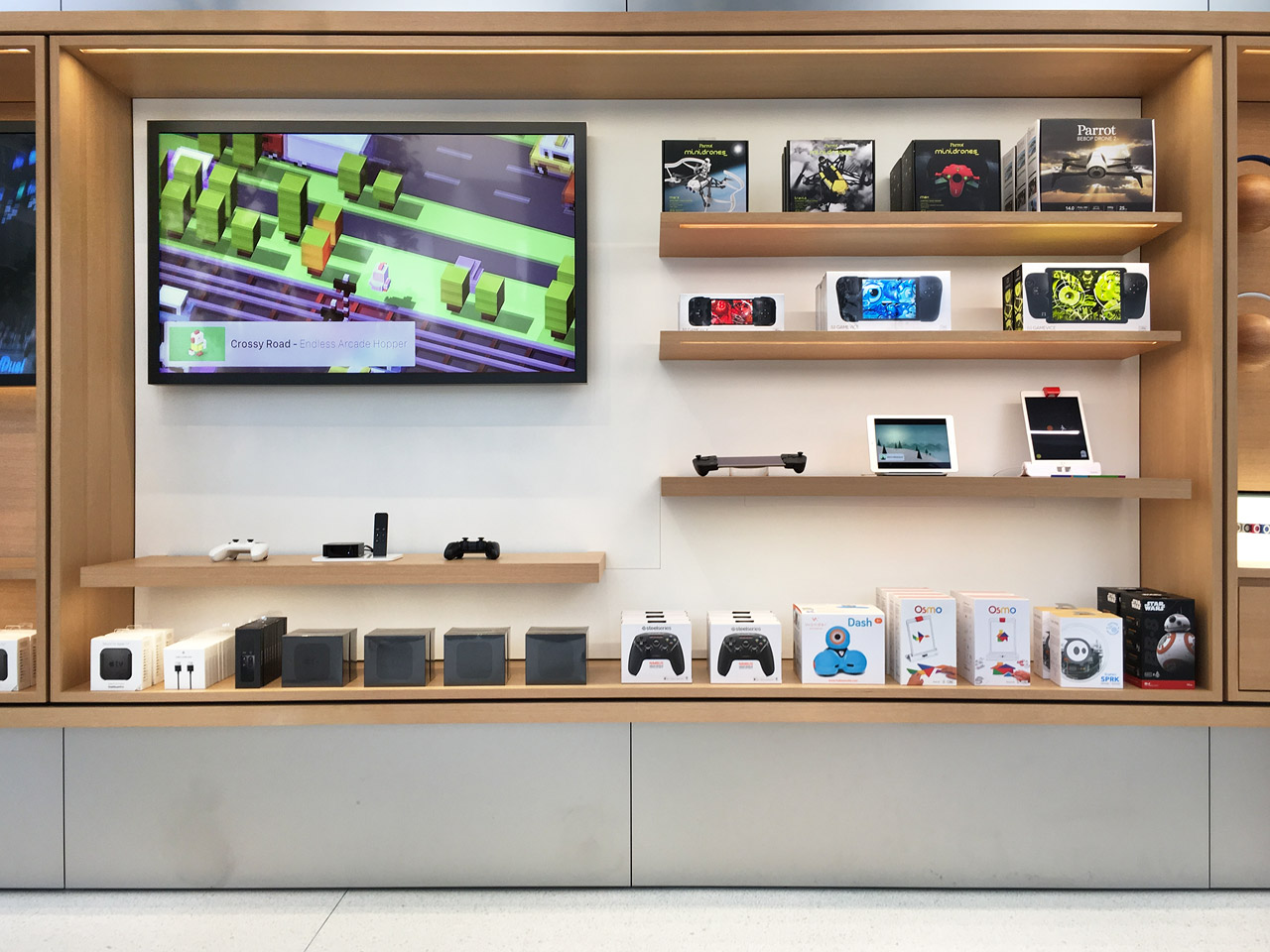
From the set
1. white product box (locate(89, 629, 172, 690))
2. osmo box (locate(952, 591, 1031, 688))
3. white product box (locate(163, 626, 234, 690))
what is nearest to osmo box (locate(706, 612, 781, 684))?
osmo box (locate(952, 591, 1031, 688))

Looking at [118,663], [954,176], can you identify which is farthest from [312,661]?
[954,176]

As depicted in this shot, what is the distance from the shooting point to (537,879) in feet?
7.21

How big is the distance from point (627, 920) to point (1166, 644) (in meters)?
1.69

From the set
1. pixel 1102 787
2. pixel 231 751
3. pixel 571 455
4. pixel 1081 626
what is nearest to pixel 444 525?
pixel 571 455

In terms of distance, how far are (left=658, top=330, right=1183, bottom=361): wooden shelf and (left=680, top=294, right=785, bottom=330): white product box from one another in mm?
61

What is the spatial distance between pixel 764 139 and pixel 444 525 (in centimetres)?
164

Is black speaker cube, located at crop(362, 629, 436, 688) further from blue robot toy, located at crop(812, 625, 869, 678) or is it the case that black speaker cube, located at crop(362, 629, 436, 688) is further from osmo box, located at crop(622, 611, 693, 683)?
blue robot toy, located at crop(812, 625, 869, 678)

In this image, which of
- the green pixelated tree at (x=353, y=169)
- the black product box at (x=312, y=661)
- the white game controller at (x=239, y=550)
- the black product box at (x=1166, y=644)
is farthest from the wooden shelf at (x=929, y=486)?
the green pixelated tree at (x=353, y=169)

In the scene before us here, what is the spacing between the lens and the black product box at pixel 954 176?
7.19 feet

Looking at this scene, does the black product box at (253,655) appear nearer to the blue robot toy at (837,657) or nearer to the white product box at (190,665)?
the white product box at (190,665)

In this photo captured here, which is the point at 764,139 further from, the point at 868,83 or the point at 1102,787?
the point at 1102,787

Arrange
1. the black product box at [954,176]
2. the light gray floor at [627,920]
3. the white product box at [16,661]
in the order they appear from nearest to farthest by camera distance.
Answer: the light gray floor at [627,920] → the white product box at [16,661] → the black product box at [954,176]

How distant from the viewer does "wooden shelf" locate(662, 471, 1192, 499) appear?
211cm

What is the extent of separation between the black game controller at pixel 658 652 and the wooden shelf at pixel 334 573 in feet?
0.78
